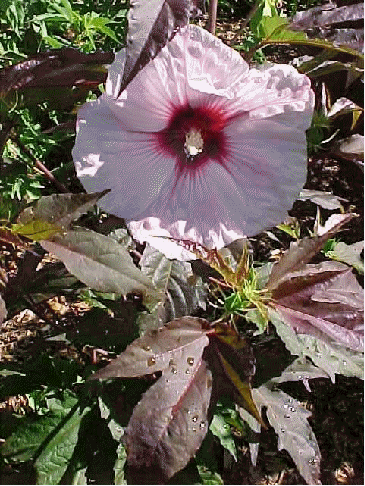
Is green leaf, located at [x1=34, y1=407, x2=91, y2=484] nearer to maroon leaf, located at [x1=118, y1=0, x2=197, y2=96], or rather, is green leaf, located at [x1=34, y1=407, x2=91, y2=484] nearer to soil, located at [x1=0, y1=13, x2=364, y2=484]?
soil, located at [x1=0, y1=13, x2=364, y2=484]

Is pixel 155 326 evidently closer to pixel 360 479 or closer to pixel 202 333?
pixel 202 333

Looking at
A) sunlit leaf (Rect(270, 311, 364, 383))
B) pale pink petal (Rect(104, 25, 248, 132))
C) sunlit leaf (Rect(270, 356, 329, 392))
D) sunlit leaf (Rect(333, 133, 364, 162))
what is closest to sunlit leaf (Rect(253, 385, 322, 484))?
sunlit leaf (Rect(270, 356, 329, 392))

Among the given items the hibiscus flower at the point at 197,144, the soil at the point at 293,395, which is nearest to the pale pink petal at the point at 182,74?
the hibiscus flower at the point at 197,144

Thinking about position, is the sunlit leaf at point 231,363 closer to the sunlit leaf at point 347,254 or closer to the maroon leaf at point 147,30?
the maroon leaf at point 147,30

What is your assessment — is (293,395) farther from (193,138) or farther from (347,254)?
(193,138)

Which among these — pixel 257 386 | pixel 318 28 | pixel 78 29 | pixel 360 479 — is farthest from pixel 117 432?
pixel 78 29

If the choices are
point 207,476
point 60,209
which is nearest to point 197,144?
point 60,209
